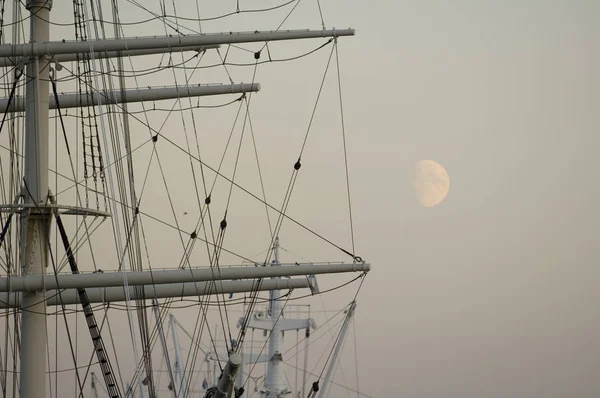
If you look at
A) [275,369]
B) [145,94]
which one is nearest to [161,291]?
[145,94]

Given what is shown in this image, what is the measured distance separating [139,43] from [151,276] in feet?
18.9

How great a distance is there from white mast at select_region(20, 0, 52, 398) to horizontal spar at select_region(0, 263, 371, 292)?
0.40 m

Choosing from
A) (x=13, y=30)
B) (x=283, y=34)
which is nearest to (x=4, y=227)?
(x=13, y=30)

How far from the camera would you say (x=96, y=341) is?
3162 centimetres

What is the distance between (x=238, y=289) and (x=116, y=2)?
28.5ft

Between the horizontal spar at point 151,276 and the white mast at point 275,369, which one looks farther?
the white mast at point 275,369

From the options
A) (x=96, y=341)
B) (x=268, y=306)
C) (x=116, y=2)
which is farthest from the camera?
(x=268, y=306)

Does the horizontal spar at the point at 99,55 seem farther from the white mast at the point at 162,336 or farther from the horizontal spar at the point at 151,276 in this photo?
the white mast at the point at 162,336

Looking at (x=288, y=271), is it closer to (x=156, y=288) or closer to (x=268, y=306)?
(x=156, y=288)

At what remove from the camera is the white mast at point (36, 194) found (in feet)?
101

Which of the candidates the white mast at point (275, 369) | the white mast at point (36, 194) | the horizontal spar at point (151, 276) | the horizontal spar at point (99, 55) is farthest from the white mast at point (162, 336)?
the white mast at point (275, 369)

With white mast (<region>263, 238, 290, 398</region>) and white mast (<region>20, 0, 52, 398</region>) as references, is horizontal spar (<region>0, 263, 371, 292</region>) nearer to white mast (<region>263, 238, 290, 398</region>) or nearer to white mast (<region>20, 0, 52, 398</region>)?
white mast (<region>20, 0, 52, 398</region>)

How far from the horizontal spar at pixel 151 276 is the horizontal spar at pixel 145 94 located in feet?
19.0

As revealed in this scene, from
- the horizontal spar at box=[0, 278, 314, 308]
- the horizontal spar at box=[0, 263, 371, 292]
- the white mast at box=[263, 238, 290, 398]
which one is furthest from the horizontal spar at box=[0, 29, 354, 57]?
the white mast at box=[263, 238, 290, 398]
